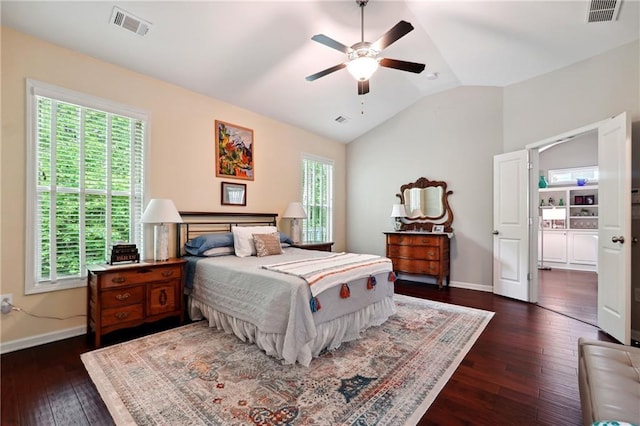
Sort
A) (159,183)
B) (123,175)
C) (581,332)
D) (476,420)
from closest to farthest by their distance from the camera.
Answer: (476,420)
(581,332)
(123,175)
(159,183)

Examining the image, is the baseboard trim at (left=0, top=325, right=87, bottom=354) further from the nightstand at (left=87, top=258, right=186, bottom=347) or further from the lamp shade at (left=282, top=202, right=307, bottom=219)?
the lamp shade at (left=282, top=202, right=307, bottom=219)

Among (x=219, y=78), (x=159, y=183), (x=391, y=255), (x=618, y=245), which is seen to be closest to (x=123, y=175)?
(x=159, y=183)

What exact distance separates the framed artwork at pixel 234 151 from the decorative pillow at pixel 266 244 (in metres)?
1.19

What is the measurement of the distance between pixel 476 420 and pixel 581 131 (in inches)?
137

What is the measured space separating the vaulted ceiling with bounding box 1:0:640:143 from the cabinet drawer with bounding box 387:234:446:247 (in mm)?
2602

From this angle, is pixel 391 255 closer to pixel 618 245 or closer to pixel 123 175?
pixel 618 245

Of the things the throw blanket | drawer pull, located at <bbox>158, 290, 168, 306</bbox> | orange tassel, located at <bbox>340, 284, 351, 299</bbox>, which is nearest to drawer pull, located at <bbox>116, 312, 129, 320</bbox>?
drawer pull, located at <bbox>158, 290, 168, 306</bbox>

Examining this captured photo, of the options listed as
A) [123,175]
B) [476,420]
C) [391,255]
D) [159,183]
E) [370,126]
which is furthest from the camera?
[370,126]

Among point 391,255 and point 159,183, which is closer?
point 159,183

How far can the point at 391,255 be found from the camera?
543 cm

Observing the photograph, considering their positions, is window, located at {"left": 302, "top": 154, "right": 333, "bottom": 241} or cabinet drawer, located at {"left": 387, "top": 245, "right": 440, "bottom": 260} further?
window, located at {"left": 302, "top": 154, "right": 333, "bottom": 241}

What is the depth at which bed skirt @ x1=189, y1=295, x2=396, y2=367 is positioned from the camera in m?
2.39

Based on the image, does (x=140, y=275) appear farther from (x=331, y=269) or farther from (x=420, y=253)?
(x=420, y=253)

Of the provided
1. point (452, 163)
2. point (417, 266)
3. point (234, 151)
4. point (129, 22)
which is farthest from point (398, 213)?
point (129, 22)
